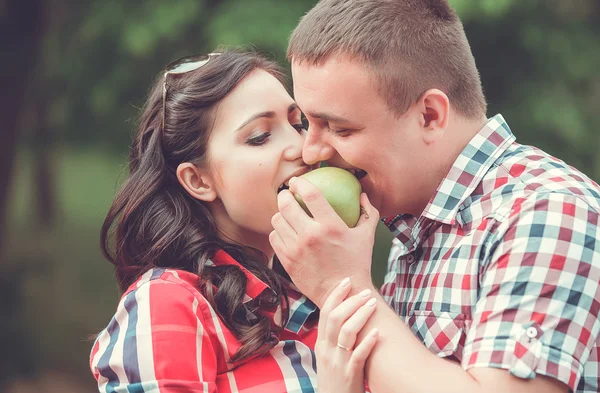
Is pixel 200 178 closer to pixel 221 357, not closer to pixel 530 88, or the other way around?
pixel 221 357

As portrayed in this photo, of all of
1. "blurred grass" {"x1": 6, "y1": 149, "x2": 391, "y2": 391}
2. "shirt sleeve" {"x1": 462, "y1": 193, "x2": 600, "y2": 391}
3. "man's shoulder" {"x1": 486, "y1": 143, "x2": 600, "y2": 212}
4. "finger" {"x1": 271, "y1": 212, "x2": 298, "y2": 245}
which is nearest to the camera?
"shirt sleeve" {"x1": 462, "y1": 193, "x2": 600, "y2": 391}

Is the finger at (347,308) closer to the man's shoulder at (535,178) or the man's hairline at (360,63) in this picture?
the man's shoulder at (535,178)

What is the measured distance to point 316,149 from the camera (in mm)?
2562

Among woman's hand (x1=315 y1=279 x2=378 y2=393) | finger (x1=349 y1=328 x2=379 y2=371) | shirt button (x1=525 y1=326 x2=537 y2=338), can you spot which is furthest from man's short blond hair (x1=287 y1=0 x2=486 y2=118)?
shirt button (x1=525 y1=326 x2=537 y2=338)

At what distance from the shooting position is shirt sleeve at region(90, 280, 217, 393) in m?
2.27

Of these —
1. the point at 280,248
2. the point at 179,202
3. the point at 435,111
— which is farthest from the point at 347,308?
the point at 179,202

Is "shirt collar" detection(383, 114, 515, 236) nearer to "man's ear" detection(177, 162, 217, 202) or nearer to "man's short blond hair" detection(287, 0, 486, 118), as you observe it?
"man's short blond hair" detection(287, 0, 486, 118)

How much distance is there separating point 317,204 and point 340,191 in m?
0.12

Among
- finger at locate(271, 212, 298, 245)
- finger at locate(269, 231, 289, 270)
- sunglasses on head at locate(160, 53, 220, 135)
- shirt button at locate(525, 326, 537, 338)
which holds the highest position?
sunglasses on head at locate(160, 53, 220, 135)

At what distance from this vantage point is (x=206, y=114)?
9.49 feet

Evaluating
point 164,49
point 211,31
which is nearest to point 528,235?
point 211,31

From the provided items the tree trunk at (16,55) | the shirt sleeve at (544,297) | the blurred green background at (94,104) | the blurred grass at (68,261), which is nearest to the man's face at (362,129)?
the shirt sleeve at (544,297)

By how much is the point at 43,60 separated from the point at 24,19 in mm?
421

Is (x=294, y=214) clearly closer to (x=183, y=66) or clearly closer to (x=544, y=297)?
(x=544, y=297)
